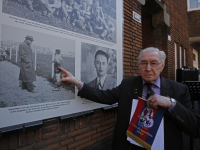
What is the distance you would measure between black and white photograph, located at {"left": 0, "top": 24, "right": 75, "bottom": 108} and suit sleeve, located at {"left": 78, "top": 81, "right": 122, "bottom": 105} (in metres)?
0.19

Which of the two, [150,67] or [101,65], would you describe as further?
[101,65]

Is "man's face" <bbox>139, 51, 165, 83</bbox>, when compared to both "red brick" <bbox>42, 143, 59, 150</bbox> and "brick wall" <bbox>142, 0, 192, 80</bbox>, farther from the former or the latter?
"brick wall" <bbox>142, 0, 192, 80</bbox>

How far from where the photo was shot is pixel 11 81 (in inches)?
48.2

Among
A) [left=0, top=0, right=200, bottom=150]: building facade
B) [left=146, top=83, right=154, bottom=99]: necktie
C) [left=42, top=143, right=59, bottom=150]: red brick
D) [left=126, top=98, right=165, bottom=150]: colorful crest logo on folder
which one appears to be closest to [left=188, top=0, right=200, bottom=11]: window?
[left=0, top=0, right=200, bottom=150]: building facade

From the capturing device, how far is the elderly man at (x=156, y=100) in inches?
50.5

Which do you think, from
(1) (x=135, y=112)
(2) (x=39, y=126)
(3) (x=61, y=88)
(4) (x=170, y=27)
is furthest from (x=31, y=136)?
(4) (x=170, y=27)

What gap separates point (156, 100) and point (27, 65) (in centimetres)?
140

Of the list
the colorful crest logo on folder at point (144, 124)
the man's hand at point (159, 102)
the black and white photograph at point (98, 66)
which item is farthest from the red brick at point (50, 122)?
the man's hand at point (159, 102)

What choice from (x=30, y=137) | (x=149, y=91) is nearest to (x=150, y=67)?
(x=149, y=91)

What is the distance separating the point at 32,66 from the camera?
134 centimetres

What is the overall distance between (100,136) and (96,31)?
176 centimetres

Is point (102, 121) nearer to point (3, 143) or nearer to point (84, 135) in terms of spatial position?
point (84, 135)

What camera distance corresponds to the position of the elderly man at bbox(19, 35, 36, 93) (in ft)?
4.20

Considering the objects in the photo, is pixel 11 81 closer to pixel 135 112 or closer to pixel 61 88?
pixel 61 88
